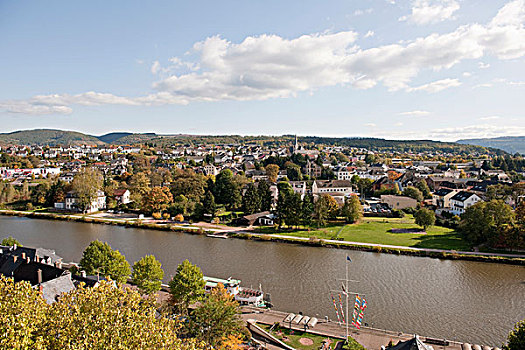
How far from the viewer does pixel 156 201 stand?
39.6 meters

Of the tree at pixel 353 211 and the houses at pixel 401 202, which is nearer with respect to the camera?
the tree at pixel 353 211

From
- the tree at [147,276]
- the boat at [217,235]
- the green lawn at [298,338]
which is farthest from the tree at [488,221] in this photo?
the tree at [147,276]

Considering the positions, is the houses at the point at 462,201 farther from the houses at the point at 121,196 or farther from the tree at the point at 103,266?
the houses at the point at 121,196

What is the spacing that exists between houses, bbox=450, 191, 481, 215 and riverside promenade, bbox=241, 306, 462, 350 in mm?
25374

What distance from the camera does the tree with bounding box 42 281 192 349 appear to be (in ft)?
23.0

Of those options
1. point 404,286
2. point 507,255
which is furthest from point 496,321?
point 507,255

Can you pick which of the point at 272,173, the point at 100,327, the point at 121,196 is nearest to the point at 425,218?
the point at 100,327

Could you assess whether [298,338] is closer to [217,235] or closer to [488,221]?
[217,235]

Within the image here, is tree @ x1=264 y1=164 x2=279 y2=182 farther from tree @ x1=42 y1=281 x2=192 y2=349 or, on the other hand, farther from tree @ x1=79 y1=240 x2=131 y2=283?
tree @ x1=42 y1=281 x2=192 y2=349

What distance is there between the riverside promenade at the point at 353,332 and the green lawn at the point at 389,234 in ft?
46.0

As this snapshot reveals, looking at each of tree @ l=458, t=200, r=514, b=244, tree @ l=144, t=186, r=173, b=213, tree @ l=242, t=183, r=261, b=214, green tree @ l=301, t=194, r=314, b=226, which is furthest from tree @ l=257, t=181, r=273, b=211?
tree @ l=458, t=200, r=514, b=244

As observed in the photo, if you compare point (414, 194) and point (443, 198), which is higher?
point (414, 194)

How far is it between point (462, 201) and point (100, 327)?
37.3m

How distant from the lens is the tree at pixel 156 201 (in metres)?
39.5
